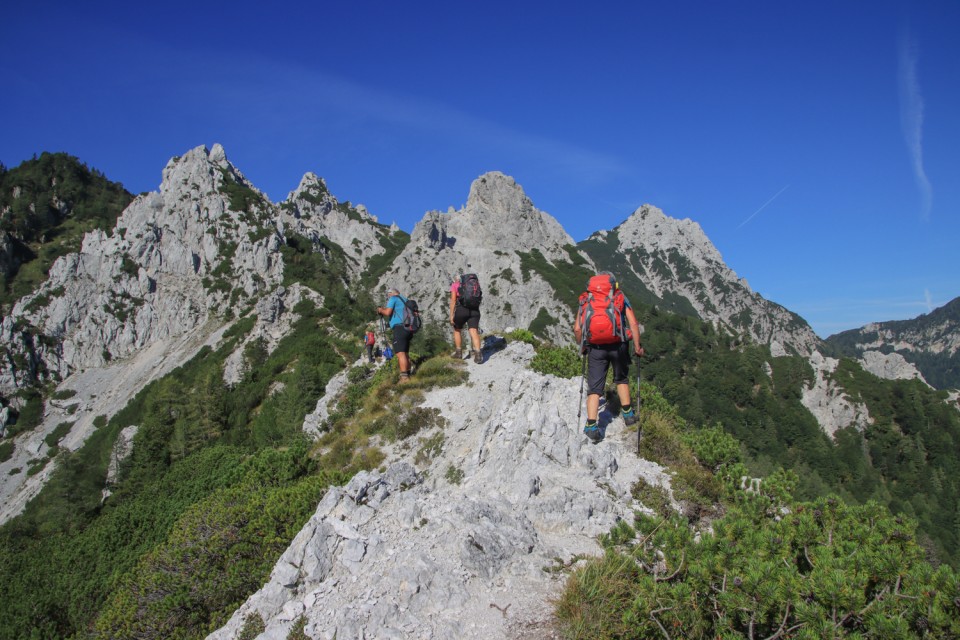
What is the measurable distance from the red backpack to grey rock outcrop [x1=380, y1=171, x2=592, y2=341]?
75.5 m

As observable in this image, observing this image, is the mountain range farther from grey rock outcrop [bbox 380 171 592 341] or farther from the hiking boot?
grey rock outcrop [bbox 380 171 592 341]

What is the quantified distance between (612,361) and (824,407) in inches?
3871

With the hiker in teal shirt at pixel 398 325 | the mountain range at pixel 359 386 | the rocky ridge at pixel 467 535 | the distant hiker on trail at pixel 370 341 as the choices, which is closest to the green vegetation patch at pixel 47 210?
the mountain range at pixel 359 386

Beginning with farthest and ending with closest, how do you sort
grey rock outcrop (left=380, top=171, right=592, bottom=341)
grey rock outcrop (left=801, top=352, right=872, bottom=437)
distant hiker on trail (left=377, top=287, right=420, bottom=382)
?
grey rock outcrop (left=380, top=171, right=592, bottom=341) → grey rock outcrop (left=801, top=352, right=872, bottom=437) → distant hiker on trail (left=377, top=287, right=420, bottom=382)

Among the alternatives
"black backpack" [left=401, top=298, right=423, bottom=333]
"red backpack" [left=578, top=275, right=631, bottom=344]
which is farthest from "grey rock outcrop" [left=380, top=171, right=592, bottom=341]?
"red backpack" [left=578, top=275, right=631, bottom=344]

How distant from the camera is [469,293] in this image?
39.5ft

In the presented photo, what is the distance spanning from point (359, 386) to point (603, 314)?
9.81 meters

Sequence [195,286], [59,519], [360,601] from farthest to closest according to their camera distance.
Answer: [195,286] → [59,519] → [360,601]

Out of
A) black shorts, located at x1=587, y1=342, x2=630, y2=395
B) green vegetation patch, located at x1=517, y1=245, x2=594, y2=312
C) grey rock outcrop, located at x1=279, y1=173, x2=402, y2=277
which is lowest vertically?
black shorts, located at x1=587, y1=342, x2=630, y2=395

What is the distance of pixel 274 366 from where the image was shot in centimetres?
4197

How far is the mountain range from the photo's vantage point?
19.8ft

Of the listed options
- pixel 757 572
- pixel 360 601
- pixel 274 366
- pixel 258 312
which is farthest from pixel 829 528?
pixel 258 312

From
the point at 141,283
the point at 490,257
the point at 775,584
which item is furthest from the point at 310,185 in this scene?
the point at 775,584

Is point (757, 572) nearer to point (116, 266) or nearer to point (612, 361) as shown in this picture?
point (612, 361)
